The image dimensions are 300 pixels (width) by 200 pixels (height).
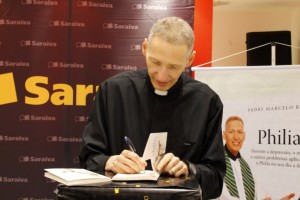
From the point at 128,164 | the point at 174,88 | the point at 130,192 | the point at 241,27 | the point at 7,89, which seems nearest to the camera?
the point at 130,192

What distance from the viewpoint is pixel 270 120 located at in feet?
10.2

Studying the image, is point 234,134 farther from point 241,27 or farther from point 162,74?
point 241,27

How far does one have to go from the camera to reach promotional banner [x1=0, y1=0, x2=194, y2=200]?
3852 millimetres

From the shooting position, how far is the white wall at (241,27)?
700cm

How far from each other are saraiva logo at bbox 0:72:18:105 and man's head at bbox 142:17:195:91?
2.60m

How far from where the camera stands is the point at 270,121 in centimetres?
311

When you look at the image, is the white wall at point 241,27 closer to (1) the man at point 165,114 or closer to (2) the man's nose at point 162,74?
(1) the man at point 165,114

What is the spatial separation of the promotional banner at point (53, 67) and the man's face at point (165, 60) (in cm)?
241

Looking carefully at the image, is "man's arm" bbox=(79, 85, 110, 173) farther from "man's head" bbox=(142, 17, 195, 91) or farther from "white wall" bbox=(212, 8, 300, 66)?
Answer: "white wall" bbox=(212, 8, 300, 66)

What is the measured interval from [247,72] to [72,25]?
1.60 m

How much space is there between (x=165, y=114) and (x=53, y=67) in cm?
246

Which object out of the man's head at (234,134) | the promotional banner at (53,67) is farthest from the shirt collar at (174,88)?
the promotional banner at (53,67)

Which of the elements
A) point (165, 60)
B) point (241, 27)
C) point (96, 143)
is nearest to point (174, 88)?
point (165, 60)

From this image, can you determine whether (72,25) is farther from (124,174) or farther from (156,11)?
(124,174)
